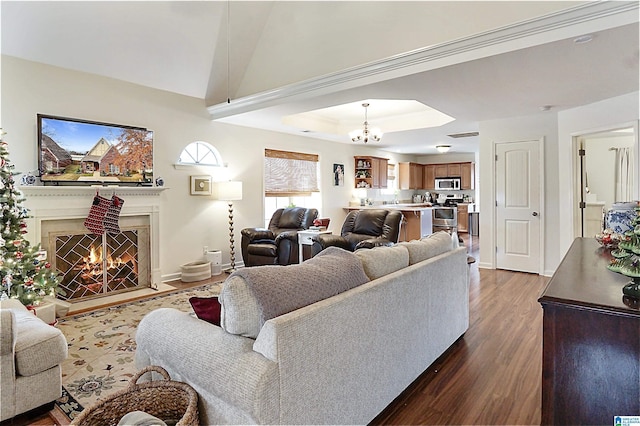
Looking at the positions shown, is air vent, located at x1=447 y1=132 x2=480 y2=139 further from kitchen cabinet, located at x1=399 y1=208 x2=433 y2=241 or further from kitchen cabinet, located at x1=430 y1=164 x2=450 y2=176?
kitchen cabinet, located at x1=430 y1=164 x2=450 y2=176

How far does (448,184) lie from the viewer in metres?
10.7

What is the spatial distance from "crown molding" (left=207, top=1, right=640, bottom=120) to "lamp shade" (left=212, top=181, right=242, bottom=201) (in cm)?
118

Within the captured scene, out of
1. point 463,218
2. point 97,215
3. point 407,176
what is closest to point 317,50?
point 97,215

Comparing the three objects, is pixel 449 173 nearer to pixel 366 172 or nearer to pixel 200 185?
pixel 366 172

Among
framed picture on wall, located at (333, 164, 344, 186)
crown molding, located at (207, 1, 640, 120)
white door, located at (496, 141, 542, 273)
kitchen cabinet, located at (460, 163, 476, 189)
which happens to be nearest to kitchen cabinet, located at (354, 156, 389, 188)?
framed picture on wall, located at (333, 164, 344, 186)

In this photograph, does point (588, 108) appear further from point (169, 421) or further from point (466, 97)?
point (169, 421)

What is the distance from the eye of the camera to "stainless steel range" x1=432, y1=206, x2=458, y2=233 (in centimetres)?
955

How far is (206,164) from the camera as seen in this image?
557cm

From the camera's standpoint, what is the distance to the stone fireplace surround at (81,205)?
149 inches

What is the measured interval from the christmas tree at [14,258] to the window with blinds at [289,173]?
376 cm

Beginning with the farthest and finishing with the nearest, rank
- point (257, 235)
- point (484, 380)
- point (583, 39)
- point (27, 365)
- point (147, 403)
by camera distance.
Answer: point (257, 235) < point (583, 39) < point (484, 380) < point (27, 365) < point (147, 403)

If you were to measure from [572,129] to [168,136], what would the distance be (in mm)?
5574

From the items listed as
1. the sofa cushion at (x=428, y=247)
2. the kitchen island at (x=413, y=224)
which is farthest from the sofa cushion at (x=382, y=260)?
the kitchen island at (x=413, y=224)

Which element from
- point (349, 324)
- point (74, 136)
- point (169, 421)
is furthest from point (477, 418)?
point (74, 136)
